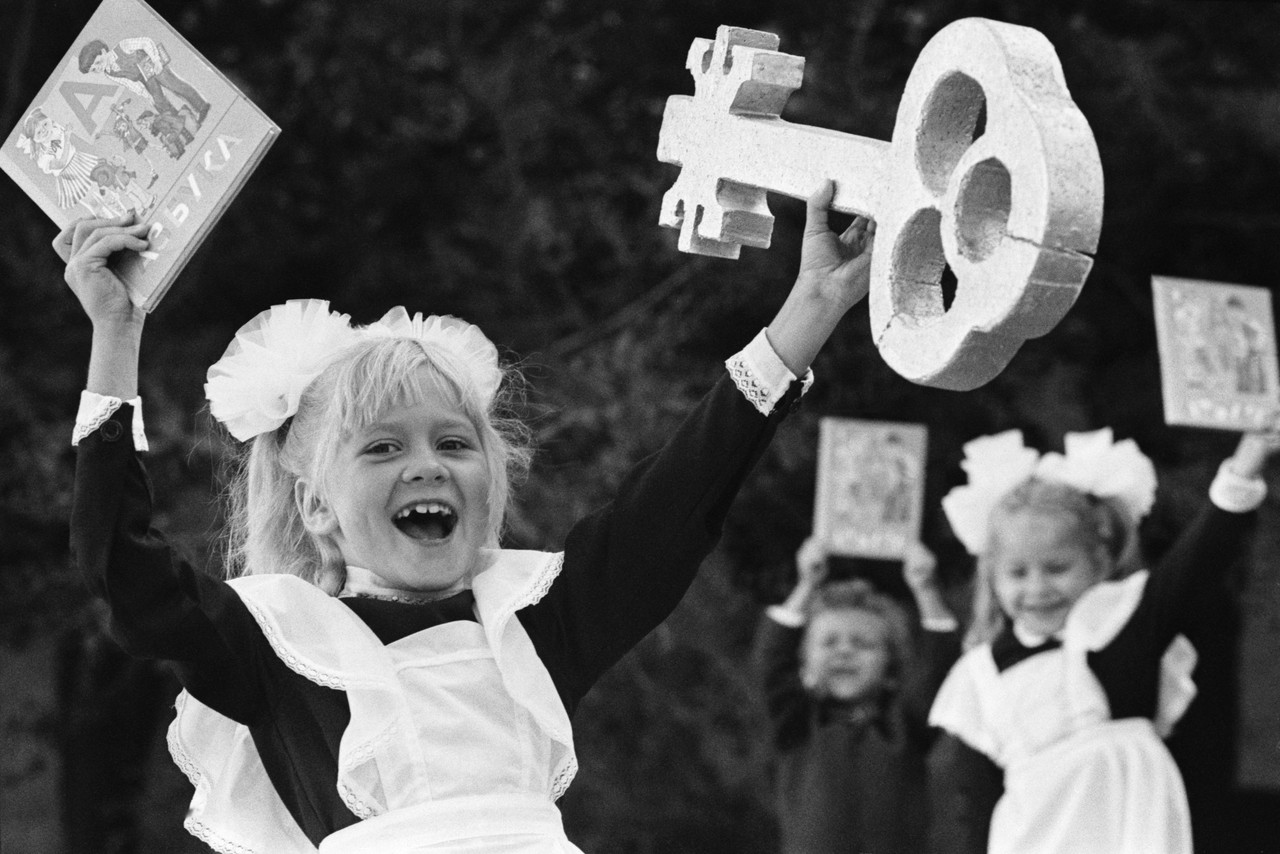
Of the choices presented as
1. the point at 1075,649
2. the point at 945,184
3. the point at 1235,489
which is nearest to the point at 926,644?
the point at 1075,649

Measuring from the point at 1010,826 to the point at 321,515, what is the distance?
2.37 meters

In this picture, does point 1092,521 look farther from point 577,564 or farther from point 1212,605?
point 577,564

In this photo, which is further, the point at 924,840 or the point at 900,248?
the point at 924,840

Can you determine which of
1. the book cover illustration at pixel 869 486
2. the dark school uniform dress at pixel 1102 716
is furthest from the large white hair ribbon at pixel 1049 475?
the dark school uniform dress at pixel 1102 716

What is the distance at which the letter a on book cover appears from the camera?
1861mm

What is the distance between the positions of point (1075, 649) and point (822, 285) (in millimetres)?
2501

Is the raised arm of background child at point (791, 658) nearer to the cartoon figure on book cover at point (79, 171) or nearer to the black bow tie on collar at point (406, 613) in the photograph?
the black bow tie on collar at point (406, 613)

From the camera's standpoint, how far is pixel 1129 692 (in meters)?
4.03

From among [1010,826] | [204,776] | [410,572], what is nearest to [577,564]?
[410,572]

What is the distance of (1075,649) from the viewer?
4.10 meters

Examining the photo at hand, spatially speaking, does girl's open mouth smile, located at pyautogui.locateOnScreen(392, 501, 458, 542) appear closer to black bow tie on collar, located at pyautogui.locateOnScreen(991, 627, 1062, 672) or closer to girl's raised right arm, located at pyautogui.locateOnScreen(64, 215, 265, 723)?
girl's raised right arm, located at pyautogui.locateOnScreen(64, 215, 265, 723)

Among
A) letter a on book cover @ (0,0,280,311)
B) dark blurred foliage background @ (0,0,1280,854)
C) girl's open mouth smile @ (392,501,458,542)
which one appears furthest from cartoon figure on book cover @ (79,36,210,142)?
dark blurred foliage background @ (0,0,1280,854)

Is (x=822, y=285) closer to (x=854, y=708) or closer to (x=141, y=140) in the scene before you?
(x=141, y=140)

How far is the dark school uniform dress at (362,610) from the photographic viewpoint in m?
1.79
